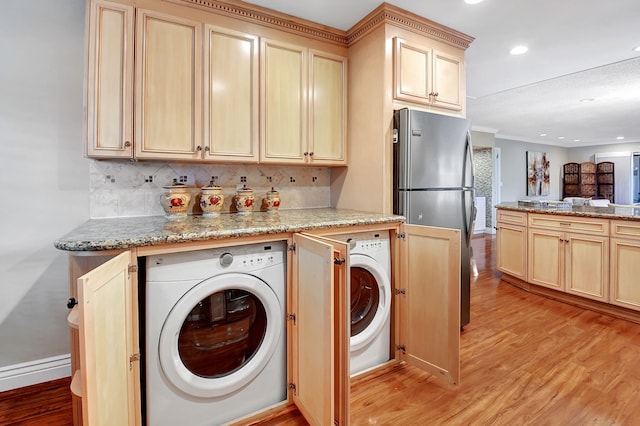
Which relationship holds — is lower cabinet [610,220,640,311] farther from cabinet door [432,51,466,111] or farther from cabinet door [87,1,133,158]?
cabinet door [87,1,133,158]

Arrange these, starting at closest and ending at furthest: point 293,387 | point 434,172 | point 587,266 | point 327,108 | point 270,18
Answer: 1. point 293,387
2. point 270,18
3. point 434,172
4. point 327,108
5. point 587,266

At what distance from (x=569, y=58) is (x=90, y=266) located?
13.1 feet

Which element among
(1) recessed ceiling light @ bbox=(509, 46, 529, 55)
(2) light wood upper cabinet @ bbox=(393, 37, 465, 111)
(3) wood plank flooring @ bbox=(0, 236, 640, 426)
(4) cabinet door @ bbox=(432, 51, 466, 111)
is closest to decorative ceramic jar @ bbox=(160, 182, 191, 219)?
(3) wood plank flooring @ bbox=(0, 236, 640, 426)

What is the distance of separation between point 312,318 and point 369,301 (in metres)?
0.65

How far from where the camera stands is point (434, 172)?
2275mm

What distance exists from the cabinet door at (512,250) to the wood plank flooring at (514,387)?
35.9 inches

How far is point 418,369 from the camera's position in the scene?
2.05 meters

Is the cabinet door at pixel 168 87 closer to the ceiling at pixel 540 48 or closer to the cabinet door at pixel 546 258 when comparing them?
the ceiling at pixel 540 48

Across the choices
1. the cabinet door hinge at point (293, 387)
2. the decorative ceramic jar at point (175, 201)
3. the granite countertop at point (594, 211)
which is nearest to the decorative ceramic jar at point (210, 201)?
the decorative ceramic jar at point (175, 201)

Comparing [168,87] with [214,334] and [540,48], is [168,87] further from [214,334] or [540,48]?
[540,48]

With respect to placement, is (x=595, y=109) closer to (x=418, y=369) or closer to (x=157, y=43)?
(x=418, y=369)

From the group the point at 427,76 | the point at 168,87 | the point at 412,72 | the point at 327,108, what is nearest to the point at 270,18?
the point at 327,108

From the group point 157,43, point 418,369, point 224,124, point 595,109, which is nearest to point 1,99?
point 157,43

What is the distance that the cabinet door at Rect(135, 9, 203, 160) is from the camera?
5.93ft
